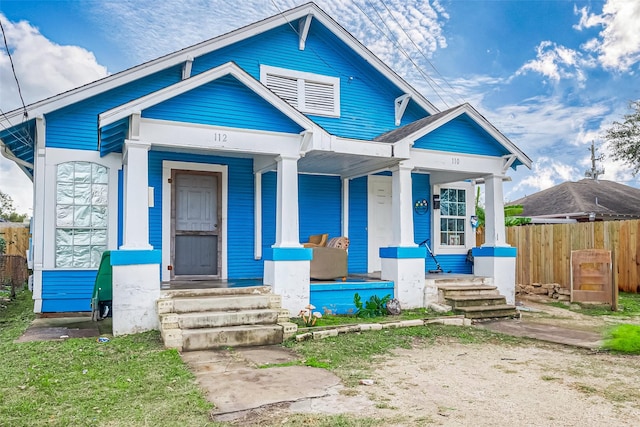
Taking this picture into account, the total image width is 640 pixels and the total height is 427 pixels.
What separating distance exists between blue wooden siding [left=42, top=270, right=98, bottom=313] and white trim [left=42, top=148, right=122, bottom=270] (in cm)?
15

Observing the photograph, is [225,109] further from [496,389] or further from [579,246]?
[579,246]

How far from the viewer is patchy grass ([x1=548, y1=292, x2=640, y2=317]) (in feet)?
29.8

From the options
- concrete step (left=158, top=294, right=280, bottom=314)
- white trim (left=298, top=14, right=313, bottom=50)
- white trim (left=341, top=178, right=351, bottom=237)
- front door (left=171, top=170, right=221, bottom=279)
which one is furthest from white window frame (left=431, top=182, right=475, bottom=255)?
concrete step (left=158, top=294, right=280, bottom=314)

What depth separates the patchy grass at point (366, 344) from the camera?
200 inches

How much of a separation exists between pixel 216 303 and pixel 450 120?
5.38 metres

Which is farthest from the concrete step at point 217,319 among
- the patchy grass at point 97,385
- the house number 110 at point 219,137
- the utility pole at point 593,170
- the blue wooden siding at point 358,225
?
the utility pole at point 593,170

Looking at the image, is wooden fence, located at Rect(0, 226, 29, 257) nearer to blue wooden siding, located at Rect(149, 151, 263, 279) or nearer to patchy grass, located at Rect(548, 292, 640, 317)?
blue wooden siding, located at Rect(149, 151, 263, 279)

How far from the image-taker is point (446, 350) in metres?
6.03

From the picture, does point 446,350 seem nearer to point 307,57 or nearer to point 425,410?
point 425,410

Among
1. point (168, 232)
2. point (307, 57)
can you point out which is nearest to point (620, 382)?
point (168, 232)

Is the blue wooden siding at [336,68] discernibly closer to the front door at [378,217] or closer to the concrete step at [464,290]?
the front door at [378,217]

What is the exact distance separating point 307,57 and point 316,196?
282 cm

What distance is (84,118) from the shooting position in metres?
8.18

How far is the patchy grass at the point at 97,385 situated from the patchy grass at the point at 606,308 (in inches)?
309
